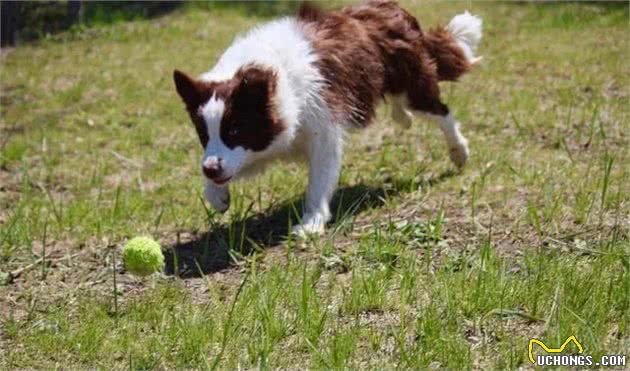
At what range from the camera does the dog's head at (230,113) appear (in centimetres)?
450

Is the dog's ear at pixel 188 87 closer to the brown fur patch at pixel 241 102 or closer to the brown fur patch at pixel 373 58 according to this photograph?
the brown fur patch at pixel 241 102

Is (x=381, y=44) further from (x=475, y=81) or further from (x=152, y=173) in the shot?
(x=475, y=81)

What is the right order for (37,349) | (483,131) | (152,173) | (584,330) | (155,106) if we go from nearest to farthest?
(584,330) → (37,349) → (152,173) → (483,131) → (155,106)

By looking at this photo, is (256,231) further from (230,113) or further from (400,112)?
(400,112)

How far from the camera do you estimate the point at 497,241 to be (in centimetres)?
439

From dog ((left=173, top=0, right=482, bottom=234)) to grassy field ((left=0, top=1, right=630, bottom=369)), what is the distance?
0.27m

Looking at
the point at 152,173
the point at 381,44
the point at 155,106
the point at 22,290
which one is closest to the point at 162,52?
the point at 155,106

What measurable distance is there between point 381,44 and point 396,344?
94.6 inches

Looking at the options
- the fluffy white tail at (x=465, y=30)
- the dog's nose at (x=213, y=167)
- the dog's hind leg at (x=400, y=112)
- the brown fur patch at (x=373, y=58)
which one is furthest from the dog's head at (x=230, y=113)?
the fluffy white tail at (x=465, y=30)

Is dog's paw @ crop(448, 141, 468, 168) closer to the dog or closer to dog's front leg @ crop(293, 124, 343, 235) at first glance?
the dog

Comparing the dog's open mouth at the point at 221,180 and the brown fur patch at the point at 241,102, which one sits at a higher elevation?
the brown fur patch at the point at 241,102

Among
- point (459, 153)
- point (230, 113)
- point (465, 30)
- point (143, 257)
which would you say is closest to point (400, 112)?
point (459, 153)

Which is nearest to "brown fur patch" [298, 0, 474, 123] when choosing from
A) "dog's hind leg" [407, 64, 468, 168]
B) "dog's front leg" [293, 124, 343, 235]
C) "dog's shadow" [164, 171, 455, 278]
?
"dog's hind leg" [407, 64, 468, 168]

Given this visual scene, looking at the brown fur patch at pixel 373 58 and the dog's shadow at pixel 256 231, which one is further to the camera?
the brown fur patch at pixel 373 58
